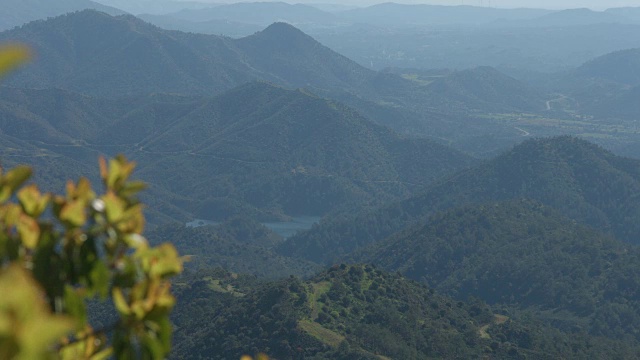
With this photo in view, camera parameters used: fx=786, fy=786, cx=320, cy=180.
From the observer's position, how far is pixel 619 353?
157ft

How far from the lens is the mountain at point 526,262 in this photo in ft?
217

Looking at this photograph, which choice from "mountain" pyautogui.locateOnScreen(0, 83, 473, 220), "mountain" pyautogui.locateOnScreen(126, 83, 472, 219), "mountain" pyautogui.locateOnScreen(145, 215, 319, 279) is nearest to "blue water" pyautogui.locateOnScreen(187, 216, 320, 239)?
"mountain" pyautogui.locateOnScreen(0, 83, 473, 220)

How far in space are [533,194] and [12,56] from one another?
10435 cm

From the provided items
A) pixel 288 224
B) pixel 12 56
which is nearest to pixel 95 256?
pixel 12 56

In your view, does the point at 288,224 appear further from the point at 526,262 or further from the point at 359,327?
the point at 359,327

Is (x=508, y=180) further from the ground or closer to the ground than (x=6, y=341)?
closer to the ground

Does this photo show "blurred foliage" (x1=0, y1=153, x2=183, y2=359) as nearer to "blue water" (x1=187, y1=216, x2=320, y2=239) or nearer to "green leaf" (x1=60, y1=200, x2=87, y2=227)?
"green leaf" (x1=60, y1=200, x2=87, y2=227)

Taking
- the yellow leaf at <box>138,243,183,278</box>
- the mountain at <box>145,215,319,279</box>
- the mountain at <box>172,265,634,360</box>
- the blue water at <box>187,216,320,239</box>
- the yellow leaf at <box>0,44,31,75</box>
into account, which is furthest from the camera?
the blue water at <box>187,216,320,239</box>

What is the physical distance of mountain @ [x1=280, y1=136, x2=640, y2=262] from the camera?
101500mm

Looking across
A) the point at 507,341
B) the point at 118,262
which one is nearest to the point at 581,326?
the point at 507,341

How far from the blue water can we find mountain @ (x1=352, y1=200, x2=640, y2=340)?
1270 inches

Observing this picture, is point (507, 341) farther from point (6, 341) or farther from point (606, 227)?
point (606, 227)

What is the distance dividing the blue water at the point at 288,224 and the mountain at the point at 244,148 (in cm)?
168

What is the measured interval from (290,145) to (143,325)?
140 meters
